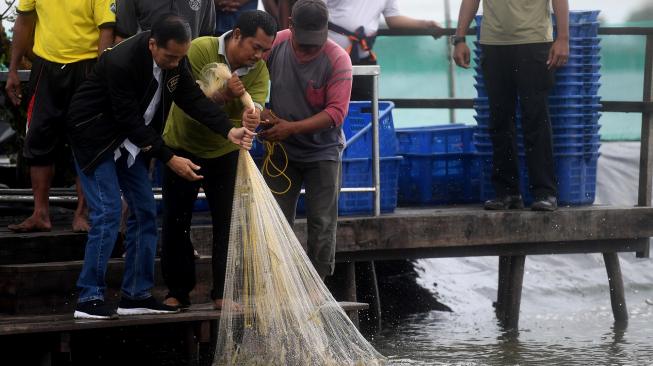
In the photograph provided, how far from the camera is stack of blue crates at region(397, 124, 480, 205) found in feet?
32.8

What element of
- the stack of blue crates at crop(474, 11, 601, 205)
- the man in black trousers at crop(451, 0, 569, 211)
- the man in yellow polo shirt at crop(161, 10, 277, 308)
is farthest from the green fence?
the man in yellow polo shirt at crop(161, 10, 277, 308)

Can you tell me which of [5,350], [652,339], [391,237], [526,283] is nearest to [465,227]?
[391,237]

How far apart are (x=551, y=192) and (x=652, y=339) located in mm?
1224

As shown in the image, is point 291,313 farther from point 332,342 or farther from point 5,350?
point 5,350

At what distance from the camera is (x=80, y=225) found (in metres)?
8.20

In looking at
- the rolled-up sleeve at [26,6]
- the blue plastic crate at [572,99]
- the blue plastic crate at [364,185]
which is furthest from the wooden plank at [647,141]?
the rolled-up sleeve at [26,6]

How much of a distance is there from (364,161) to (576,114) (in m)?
1.71

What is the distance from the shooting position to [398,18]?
10141mm

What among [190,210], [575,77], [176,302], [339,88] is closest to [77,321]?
[176,302]

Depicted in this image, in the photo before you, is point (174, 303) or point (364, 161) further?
point (364, 161)

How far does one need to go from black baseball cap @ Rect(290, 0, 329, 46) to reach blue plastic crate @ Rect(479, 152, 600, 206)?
110 inches

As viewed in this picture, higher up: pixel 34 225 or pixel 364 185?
pixel 364 185

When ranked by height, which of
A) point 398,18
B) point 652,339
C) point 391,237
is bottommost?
point 652,339

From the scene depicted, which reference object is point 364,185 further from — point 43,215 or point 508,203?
point 43,215
